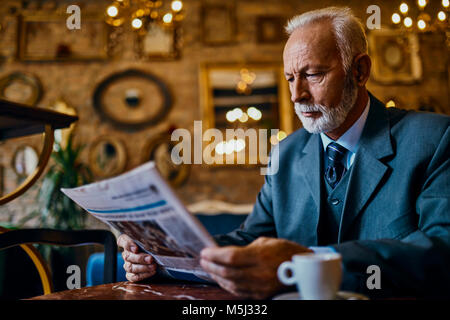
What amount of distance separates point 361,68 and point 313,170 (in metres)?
0.40

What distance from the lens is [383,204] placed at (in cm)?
105

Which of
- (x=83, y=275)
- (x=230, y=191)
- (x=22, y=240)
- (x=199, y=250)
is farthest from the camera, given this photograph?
(x=230, y=191)

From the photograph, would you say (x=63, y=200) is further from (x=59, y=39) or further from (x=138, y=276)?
(x=138, y=276)

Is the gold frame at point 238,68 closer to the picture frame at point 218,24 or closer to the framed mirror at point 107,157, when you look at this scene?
the picture frame at point 218,24

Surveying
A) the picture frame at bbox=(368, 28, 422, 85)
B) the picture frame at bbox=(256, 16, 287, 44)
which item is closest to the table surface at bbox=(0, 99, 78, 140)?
the picture frame at bbox=(256, 16, 287, 44)

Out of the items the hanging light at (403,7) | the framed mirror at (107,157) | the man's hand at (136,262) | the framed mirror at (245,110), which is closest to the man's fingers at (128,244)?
the man's hand at (136,262)

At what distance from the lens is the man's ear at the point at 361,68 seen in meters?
1.26

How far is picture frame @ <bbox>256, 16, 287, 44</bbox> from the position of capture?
16.6ft

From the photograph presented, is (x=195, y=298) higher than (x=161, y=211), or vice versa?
(x=161, y=211)

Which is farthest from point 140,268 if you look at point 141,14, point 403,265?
point 141,14

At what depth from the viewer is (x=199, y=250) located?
0.72 meters

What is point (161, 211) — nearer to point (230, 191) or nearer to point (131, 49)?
point (230, 191)

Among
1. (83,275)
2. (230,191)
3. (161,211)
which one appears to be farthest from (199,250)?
(230,191)

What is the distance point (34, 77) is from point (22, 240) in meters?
4.71
